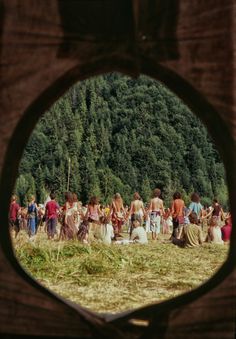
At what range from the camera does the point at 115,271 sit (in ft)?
23.3

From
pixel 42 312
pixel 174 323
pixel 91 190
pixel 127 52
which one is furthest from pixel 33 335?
pixel 91 190

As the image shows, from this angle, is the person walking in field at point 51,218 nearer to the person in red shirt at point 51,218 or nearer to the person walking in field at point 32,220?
the person in red shirt at point 51,218

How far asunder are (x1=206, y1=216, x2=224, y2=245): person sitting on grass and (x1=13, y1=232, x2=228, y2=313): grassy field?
1233 mm

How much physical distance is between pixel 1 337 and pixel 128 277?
13.4 feet

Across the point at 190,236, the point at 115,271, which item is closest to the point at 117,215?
the point at 190,236

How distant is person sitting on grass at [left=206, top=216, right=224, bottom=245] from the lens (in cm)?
1078

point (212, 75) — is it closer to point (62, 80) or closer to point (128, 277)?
point (62, 80)

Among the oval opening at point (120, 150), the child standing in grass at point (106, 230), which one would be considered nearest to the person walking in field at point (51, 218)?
the child standing in grass at point (106, 230)

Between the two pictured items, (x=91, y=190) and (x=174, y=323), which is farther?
(x=91, y=190)

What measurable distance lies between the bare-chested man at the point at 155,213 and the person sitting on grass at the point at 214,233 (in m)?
1.34

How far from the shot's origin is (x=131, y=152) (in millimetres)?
35594

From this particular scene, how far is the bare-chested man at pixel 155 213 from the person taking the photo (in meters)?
12.1

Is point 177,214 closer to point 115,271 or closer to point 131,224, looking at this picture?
point 131,224

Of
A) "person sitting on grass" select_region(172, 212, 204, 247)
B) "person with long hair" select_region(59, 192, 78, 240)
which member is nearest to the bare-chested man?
"person sitting on grass" select_region(172, 212, 204, 247)
